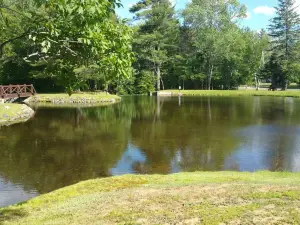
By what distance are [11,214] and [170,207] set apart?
13.1 ft

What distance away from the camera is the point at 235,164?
52.8 feet

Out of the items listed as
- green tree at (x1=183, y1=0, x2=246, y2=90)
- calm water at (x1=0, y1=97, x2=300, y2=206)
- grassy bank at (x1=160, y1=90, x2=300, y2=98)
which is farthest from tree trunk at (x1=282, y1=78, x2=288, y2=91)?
calm water at (x1=0, y1=97, x2=300, y2=206)

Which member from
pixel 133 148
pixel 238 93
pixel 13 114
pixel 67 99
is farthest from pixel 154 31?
pixel 133 148

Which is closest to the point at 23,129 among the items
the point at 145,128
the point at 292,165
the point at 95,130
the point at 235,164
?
the point at 95,130

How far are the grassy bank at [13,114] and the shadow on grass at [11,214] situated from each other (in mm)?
20751

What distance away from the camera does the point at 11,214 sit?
845 cm

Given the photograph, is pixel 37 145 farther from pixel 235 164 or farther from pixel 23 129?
pixel 235 164

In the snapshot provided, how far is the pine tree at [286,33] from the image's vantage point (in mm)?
64875

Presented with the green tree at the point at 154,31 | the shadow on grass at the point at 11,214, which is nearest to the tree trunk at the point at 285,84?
the green tree at the point at 154,31

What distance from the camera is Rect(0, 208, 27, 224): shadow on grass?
806 cm

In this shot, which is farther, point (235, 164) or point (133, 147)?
point (133, 147)

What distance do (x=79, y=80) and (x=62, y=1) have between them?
103 inches

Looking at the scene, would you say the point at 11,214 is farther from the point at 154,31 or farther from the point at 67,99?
the point at 154,31

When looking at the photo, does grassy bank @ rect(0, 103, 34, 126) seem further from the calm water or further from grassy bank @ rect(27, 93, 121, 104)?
grassy bank @ rect(27, 93, 121, 104)
